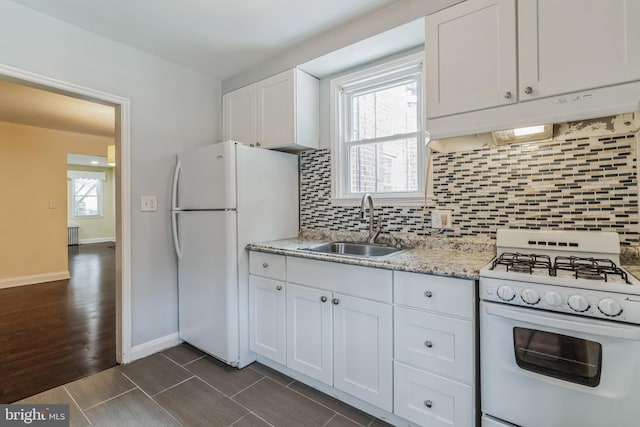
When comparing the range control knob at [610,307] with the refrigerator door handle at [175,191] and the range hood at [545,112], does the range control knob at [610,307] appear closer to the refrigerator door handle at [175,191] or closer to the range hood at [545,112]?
the range hood at [545,112]

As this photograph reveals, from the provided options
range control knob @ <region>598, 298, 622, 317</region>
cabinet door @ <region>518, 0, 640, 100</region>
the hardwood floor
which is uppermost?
cabinet door @ <region>518, 0, 640, 100</region>

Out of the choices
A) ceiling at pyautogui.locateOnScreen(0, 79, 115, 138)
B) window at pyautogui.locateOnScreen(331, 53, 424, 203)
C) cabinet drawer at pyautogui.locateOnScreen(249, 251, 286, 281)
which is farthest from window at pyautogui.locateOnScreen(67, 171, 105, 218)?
window at pyautogui.locateOnScreen(331, 53, 424, 203)

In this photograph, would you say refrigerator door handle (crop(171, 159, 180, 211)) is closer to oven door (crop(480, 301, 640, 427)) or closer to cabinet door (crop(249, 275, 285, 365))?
cabinet door (crop(249, 275, 285, 365))

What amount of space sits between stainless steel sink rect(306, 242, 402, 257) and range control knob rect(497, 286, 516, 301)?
87cm

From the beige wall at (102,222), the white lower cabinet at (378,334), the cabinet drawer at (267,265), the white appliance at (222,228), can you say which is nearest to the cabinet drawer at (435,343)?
the white lower cabinet at (378,334)

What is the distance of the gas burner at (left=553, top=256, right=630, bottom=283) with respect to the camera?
3.83 ft

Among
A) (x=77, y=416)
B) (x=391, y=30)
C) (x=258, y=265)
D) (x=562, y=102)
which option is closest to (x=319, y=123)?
(x=391, y=30)

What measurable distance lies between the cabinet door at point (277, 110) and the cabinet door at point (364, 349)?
1319mm

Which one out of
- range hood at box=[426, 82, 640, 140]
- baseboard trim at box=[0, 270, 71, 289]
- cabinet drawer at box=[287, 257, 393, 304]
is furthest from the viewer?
baseboard trim at box=[0, 270, 71, 289]

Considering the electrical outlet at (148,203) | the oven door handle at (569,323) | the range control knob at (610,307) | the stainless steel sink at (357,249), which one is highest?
the electrical outlet at (148,203)

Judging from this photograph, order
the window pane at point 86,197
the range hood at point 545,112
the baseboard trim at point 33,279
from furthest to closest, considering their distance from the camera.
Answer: the window pane at point 86,197
the baseboard trim at point 33,279
the range hood at point 545,112

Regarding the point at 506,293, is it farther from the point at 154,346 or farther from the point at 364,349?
the point at 154,346

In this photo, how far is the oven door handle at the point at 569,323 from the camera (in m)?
1.05

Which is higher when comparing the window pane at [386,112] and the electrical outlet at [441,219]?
the window pane at [386,112]
